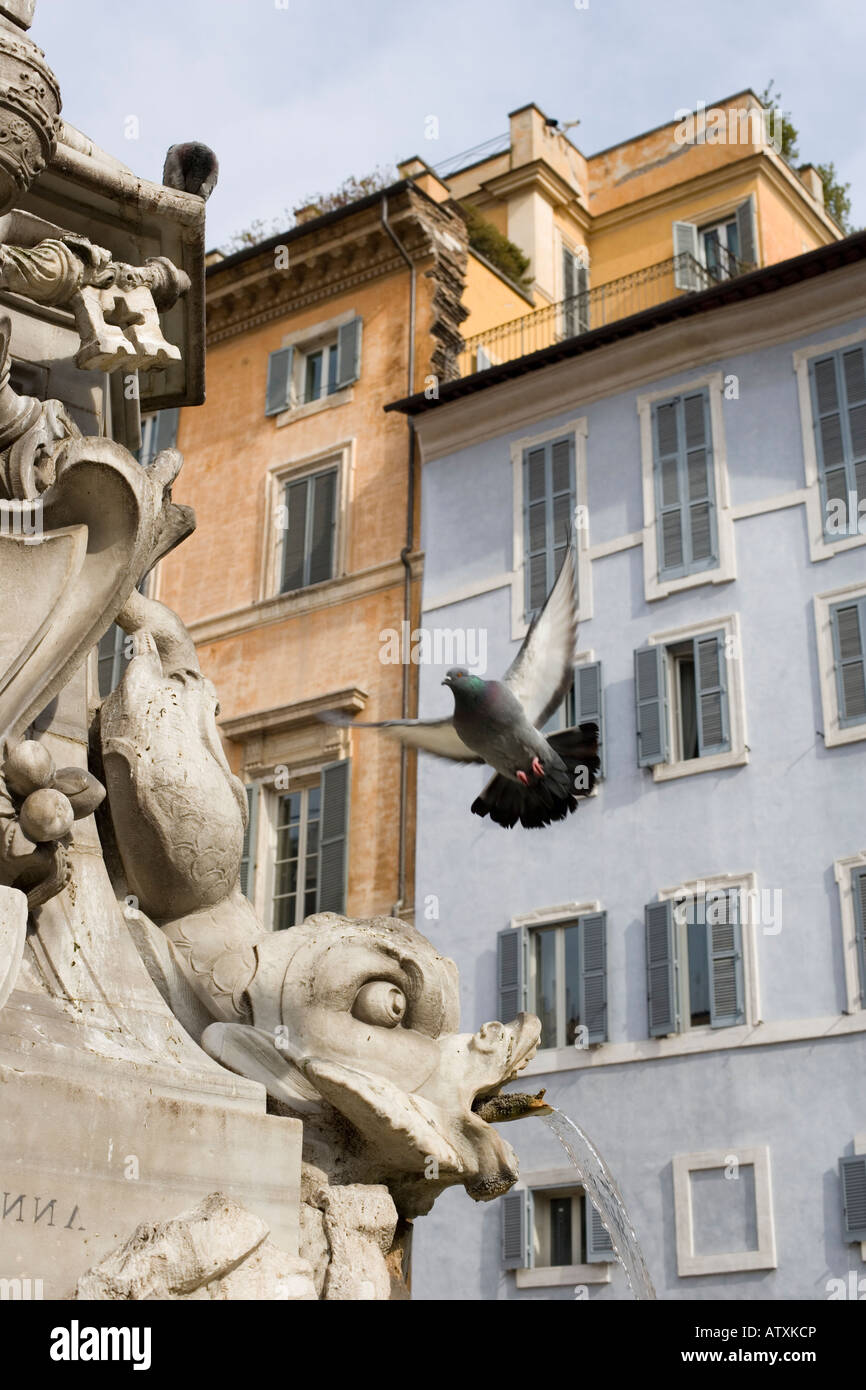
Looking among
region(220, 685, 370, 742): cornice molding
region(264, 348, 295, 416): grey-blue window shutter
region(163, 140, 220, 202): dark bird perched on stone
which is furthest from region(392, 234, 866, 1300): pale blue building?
region(163, 140, 220, 202): dark bird perched on stone

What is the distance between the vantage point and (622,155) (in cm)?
2908

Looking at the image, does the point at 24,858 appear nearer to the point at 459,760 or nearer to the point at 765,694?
the point at 459,760

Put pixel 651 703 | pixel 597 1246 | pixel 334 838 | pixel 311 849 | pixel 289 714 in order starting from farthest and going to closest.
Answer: pixel 289 714 < pixel 311 849 < pixel 334 838 < pixel 651 703 < pixel 597 1246

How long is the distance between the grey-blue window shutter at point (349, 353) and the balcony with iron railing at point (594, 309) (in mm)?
1431

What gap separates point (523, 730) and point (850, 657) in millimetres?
12594

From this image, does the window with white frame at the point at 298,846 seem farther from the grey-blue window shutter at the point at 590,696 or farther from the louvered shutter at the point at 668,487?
the louvered shutter at the point at 668,487

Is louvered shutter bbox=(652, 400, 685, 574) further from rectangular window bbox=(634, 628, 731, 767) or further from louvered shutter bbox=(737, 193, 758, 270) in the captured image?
louvered shutter bbox=(737, 193, 758, 270)

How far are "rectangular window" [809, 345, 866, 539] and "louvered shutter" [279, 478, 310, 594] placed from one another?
712cm

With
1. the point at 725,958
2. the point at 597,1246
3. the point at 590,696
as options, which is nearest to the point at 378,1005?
the point at 725,958

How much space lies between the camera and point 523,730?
608 centimetres

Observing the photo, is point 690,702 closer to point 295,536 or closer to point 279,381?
point 295,536

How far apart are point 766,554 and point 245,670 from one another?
7192 mm

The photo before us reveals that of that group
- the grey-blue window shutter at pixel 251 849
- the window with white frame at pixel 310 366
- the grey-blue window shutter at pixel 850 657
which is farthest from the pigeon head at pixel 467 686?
the window with white frame at pixel 310 366
